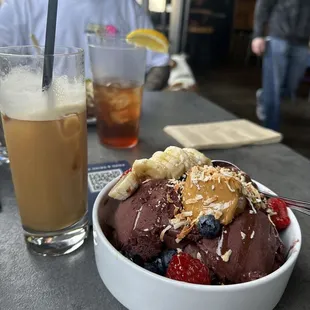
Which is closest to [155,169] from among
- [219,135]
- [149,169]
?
[149,169]

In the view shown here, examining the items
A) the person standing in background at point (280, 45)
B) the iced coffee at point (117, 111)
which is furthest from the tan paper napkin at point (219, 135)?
the person standing in background at point (280, 45)

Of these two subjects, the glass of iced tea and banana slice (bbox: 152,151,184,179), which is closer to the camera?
banana slice (bbox: 152,151,184,179)

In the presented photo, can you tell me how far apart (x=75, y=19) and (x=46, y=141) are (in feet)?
4.52

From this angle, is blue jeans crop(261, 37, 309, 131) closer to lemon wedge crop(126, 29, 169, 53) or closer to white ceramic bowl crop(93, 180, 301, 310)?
lemon wedge crop(126, 29, 169, 53)

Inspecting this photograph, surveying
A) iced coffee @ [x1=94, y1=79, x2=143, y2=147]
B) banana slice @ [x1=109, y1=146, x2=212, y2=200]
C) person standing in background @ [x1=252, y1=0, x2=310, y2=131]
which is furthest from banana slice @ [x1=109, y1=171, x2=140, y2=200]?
person standing in background @ [x1=252, y1=0, x2=310, y2=131]

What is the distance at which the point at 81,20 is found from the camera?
1799 mm

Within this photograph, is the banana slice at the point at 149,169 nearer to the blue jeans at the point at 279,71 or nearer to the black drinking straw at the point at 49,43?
the black drinking straw at the point at 49,43

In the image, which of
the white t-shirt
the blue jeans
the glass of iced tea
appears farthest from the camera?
the blue jeans

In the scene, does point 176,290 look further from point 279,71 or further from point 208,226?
point 279,71

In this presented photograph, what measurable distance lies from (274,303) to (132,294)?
0.18 m

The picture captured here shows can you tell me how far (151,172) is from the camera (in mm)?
550

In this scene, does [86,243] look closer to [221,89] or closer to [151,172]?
[151,172]

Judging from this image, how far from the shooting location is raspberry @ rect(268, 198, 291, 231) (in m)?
0.55

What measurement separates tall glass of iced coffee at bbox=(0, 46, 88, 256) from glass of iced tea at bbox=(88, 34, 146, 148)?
35 cm
